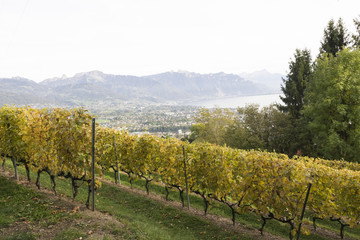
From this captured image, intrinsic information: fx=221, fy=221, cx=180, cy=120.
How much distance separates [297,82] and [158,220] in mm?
32415

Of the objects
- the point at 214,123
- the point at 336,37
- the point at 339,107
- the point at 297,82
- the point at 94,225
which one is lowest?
the point at 214,123

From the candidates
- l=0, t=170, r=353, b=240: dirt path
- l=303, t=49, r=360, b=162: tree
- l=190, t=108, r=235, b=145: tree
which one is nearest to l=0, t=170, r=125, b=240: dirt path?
l=0, t=170, r=353, b=240: dirt path

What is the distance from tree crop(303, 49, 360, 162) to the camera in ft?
65.0

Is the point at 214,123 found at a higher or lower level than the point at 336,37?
lower

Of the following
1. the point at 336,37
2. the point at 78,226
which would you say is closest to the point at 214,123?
the point at 336,37

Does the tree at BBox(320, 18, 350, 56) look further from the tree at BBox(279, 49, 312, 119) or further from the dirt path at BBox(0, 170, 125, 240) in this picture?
the dirt path at BBox(0, 170, 125, 240)

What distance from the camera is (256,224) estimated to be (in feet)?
31.9

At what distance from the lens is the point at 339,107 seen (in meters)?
19.6

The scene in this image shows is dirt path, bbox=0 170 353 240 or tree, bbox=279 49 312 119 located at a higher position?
tree, bbox=279 49 312 119

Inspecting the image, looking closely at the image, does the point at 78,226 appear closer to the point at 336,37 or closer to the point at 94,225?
the point at 94,225

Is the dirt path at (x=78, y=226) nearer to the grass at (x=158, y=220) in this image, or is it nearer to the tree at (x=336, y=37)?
the grass at (x=158, y=220)

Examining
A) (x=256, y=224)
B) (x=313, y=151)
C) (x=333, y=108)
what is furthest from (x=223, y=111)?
(x=256, y=224)

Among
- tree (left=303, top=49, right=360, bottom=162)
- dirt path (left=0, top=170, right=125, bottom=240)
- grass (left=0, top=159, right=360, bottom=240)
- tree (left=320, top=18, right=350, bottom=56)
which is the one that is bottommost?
grass (left=0, top=159, right=360, bottom=240)

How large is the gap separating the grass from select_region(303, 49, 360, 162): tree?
38.7 feet
